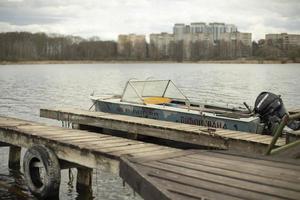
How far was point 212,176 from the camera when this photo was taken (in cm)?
474

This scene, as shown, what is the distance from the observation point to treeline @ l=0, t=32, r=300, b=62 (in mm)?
145500

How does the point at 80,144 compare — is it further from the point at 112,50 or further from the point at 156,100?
the point at 112,50

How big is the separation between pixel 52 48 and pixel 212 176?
15558 centimetres

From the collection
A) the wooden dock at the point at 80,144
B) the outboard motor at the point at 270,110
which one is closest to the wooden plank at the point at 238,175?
the wooden dock at the point at 80,144

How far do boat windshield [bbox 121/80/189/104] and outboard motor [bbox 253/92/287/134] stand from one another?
359 centimetres

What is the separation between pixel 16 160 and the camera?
11305mm

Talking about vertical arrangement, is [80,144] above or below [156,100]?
below

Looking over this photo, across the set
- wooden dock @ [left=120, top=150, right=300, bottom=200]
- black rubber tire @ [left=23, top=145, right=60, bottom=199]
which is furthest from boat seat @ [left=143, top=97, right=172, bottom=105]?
wooden dock @ [left=120, top=150, right=300, bottom=200]

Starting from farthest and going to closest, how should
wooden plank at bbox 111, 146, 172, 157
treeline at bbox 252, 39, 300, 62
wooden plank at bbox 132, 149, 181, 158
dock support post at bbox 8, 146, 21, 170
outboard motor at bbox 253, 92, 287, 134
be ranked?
1. treeline at bbox 252, 39, 300, 62
2. dock support post at bbox 8, 146, 21, 170
3. outboard motor at bbox 253, 92, 287, 134
4. wooden plank at bbox 111, 146, 172, 157
5. wooden plank at bbox 132, 149, 181, 158

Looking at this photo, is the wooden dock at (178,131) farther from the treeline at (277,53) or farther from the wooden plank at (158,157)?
the treeline at (277,53)

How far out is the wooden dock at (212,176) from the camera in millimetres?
4180

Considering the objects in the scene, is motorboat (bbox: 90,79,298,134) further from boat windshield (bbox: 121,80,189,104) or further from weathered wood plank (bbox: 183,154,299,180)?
weathered wood plank (bbox: 183,154,299,180)

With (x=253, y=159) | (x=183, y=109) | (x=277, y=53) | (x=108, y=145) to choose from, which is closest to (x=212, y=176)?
(x=253, y=159)

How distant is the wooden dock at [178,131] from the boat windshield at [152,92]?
5.14 ft
